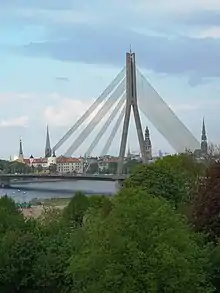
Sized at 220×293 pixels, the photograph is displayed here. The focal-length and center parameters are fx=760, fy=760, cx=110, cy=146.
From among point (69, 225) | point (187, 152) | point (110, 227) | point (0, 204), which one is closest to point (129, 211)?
point (110, 227)

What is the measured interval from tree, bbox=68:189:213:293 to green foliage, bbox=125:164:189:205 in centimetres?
776

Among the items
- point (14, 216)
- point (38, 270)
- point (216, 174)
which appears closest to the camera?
point (38, 270)

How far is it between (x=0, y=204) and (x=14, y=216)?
9.58 ft

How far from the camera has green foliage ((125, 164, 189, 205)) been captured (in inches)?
751

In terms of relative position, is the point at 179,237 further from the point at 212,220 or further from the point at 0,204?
the point at 0,204

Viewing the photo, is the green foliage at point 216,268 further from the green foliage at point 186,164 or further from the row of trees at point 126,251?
the green foliage at point 186,164

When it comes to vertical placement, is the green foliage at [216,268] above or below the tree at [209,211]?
below

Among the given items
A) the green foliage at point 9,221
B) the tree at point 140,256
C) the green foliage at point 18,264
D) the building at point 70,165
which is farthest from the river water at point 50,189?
the tree at point 140,256

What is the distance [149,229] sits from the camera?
10.5 meters

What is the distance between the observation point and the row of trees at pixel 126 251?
9984mm

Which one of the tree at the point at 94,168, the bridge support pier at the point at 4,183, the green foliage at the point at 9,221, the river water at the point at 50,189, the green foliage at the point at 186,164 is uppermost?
the tree at the point at 94,168

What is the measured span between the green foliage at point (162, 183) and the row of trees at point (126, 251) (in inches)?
124

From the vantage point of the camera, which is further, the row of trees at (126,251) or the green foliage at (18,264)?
the green foliage at (18,264)

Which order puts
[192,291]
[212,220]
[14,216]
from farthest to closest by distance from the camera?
[14,216], [212,220], [192,291]
